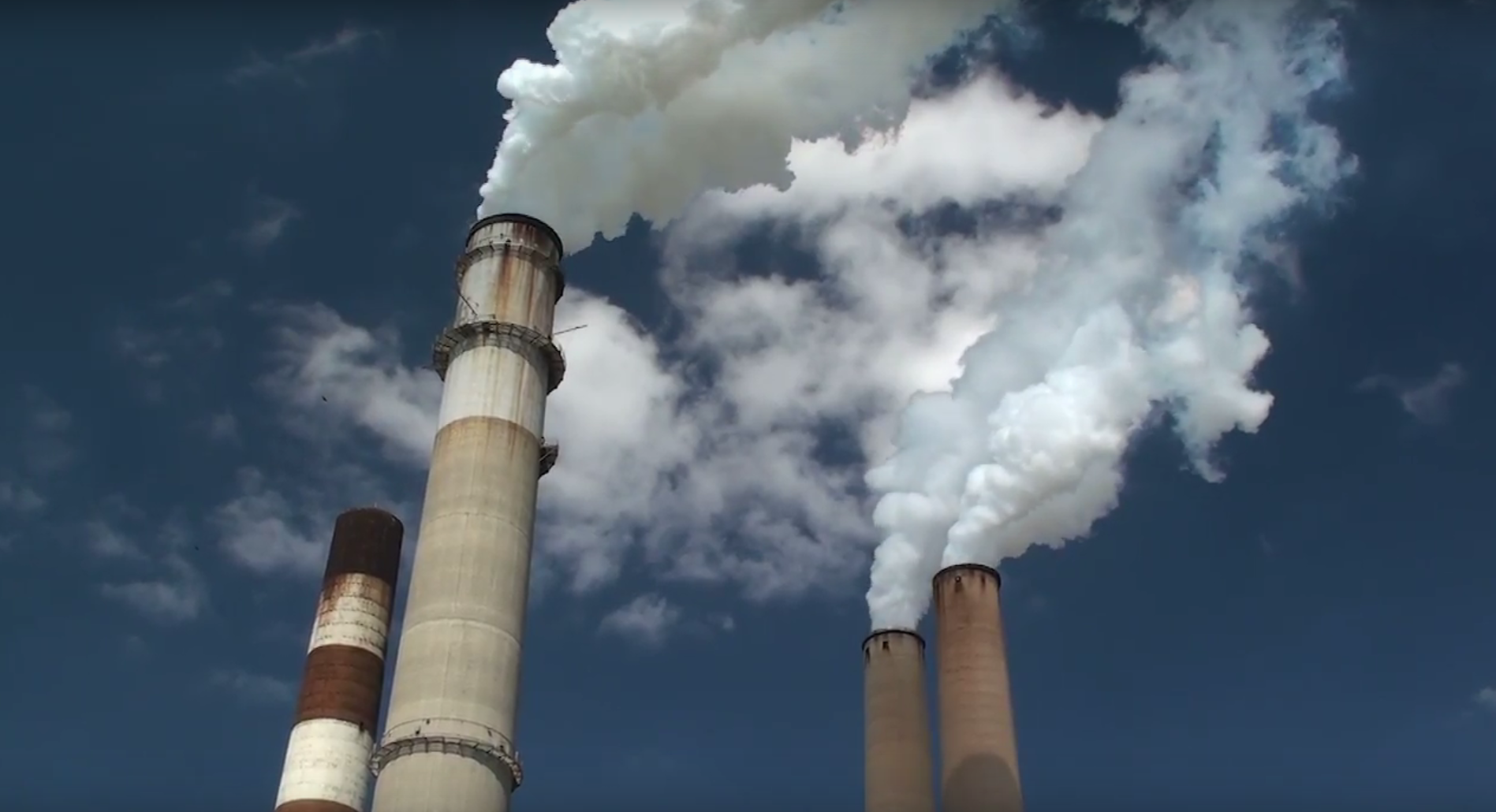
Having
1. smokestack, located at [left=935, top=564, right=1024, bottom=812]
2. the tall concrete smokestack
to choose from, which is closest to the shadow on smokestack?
smokestack, located at [left=935, top=564, right=1024, bottom=812]

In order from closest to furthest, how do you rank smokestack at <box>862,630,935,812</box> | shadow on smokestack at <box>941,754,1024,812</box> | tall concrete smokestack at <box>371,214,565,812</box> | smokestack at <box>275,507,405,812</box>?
tall concrete smokestack at <box>371,214,565,812</box> → smokestack at <box>275,507,405,812</box> → shadow on smokestack at <box>941,754,1024,812</box> → smokestack at <box>862,630,935,812</box>

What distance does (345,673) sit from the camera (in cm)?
2905

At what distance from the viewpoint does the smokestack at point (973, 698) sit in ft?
100

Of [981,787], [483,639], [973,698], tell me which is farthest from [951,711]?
[483,639]

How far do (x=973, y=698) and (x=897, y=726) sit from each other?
9.09 ft

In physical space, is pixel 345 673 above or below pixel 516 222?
below

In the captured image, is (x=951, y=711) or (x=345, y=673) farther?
(x=951, y=711)

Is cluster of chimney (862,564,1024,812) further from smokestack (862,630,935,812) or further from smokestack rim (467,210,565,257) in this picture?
smokestack rim (467,210,565,257)

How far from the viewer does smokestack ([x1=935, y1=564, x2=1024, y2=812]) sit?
30547 millimetres

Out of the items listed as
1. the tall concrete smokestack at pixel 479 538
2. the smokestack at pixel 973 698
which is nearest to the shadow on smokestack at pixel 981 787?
the smokestack at pixel 973 698

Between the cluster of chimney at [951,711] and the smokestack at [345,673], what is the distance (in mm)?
11774

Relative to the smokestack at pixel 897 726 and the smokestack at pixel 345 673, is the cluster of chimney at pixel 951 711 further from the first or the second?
the smokestack at pixel 345 673

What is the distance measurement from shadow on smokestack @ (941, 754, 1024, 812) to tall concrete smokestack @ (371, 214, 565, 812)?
11.8m

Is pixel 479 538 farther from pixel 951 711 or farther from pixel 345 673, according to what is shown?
pixel 951 711
